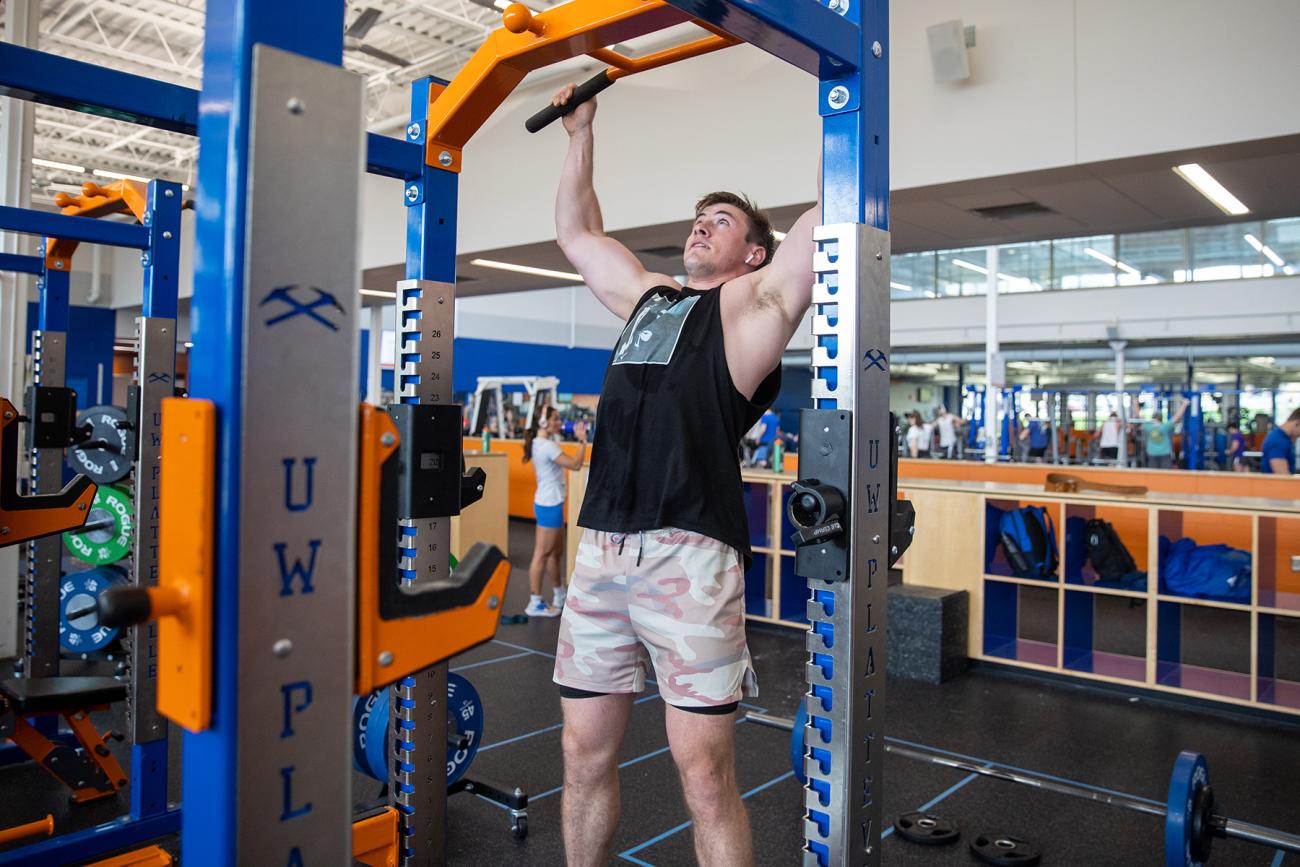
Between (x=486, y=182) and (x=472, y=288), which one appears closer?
(x=486, y=182)

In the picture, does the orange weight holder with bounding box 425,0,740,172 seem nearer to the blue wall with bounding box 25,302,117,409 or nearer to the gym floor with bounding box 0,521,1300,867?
the gym floor with bounding box 0,521,1300,867

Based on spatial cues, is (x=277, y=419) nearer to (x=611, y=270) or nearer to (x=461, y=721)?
(x=611, y=270)

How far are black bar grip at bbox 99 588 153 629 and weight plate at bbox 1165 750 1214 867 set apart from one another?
2.31 meters

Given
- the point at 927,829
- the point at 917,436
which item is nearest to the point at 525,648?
the point at 927,829

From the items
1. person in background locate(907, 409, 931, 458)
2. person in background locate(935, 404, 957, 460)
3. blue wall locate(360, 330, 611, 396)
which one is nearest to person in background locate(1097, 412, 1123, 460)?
person in background locate(935, 404, 957, 460)

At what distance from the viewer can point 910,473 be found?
30.9 ft

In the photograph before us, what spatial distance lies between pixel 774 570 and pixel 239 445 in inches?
191

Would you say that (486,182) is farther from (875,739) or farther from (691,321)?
(875,739)

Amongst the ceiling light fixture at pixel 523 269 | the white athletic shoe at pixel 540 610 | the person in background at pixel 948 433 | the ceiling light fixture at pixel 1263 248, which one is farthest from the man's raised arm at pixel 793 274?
the ceiling light fixture at pixel 1263 248

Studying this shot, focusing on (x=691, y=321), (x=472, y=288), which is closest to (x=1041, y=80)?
(x=691, y=321)

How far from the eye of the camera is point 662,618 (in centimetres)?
177

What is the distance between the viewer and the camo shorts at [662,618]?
68.4 inches

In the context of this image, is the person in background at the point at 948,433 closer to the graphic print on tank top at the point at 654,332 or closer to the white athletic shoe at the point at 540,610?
the white athletic shoe at the point at 540,610

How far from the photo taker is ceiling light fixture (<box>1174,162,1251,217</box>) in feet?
14.8
